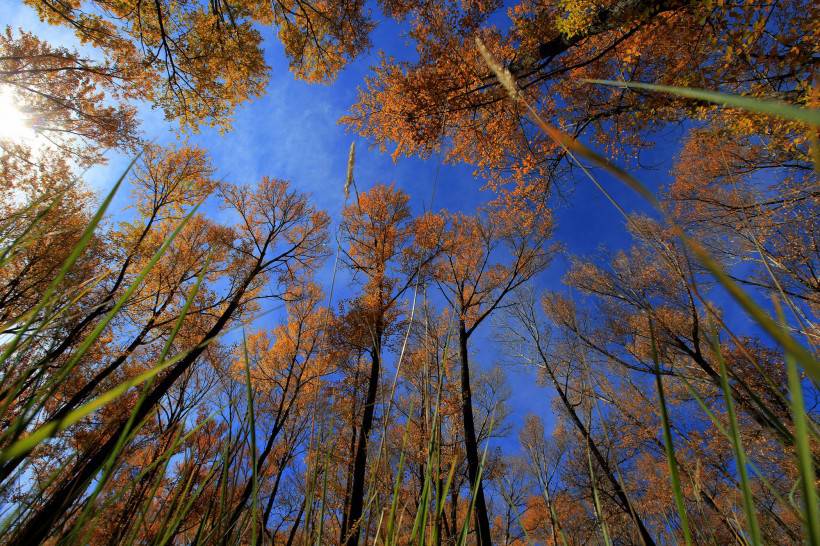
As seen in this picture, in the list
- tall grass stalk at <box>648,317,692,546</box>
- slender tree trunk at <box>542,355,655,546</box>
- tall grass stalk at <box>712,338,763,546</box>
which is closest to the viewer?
tall grass stalk at <box>712,338,763,546</box>

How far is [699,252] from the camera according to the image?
39 centimetres

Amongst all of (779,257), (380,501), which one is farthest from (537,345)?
(380,501)

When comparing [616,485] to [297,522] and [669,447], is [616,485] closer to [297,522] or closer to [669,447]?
[297,522]

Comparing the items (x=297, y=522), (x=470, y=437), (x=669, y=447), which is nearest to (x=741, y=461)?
(x=669, y=447)

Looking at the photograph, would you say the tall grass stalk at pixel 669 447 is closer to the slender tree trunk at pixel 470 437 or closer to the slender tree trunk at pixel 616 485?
the slender tree trunk at pixel 616 485

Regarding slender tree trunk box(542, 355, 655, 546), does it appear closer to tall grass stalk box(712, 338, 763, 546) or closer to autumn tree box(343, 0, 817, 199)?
tall grass stalk box(712, 338, 763, 546)

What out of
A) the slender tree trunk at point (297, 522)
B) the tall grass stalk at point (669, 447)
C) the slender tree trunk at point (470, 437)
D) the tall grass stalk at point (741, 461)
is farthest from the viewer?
the slender tree trunk at point (470, 437)

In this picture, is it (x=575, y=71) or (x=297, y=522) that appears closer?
(x=297, y=522)

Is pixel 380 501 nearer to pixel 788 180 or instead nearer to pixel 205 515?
pixel 205 515

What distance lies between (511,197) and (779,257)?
5.88m

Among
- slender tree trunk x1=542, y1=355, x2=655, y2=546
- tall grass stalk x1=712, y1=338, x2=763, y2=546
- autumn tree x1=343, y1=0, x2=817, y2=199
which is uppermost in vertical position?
autumn tree x1=343, y1=0, x2=817, y2=199

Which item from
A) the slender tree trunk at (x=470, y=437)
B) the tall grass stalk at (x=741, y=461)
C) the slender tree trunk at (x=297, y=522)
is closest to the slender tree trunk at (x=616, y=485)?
the tall grass stalk at (x=741, y=461)

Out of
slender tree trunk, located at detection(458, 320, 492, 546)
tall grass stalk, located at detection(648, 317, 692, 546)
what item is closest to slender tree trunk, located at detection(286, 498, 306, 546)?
tall grass stalk, located at detection(648, 317, 692, 546)

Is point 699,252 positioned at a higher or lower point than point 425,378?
lower
